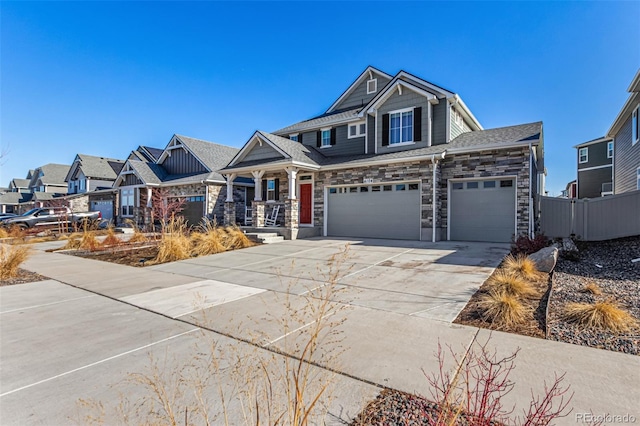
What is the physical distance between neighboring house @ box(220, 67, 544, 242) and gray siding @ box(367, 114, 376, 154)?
0.05 meters

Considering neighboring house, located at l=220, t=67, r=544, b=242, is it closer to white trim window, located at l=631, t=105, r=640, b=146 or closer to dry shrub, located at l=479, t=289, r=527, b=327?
white trim window, located at l=631, t=105, r=640, b=146

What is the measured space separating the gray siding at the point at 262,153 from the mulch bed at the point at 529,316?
482 inches

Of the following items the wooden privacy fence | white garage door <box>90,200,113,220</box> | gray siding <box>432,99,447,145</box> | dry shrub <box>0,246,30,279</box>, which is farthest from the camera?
white garage door <box>90,200,113,220</box>

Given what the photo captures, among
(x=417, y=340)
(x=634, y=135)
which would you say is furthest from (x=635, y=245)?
(x=417, y=340)

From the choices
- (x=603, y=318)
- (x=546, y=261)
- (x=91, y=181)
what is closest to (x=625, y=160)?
(x=546, y=261)

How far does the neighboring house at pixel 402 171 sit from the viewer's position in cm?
1209

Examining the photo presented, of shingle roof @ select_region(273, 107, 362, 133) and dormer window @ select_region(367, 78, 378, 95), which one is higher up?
dormer window @ select_region(367, 78, 378, 95)

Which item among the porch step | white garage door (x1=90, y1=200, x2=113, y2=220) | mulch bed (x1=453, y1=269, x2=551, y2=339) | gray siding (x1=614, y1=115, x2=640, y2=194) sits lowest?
mulch bed (x1=453, y1=269, x2=551, y2=339)

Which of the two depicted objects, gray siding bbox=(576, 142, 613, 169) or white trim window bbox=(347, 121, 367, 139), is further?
gray siding bbox=(576, 142, 613, 169)

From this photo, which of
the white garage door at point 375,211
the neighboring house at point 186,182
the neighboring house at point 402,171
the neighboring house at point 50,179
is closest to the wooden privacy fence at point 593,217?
the neighboring house at point 402,171

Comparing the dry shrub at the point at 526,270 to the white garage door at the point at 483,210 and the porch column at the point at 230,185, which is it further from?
the porch column at the point at 230,185

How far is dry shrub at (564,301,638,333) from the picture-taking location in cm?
386

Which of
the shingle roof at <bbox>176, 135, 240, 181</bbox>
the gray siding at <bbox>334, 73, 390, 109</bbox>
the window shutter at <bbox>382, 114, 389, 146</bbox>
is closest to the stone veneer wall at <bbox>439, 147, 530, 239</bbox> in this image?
the window shutter at <bbox>382, 114, 389, 146</bbox>

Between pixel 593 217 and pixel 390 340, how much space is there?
11818 mm
